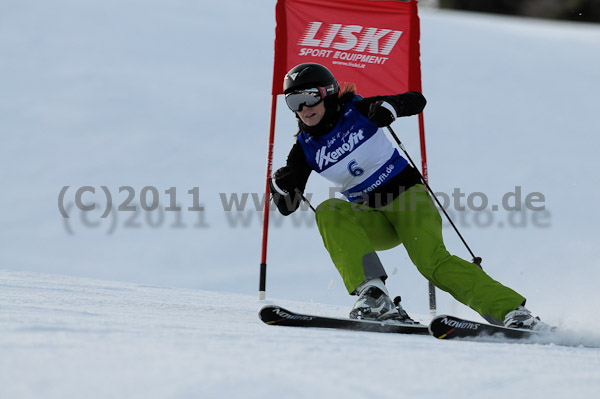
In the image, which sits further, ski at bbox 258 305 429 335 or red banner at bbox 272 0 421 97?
red banner at bbox 272 0 421 97

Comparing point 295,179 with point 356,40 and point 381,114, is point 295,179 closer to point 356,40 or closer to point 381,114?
point 381,114

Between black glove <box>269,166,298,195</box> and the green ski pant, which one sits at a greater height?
black glove <box>269,166,298,195</box>

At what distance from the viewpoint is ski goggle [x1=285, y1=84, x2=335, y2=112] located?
2881 mm

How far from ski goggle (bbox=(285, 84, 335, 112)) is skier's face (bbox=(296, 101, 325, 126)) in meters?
0.02

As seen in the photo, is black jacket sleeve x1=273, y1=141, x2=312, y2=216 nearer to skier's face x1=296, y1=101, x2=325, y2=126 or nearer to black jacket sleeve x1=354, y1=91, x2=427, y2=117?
skier's face x1=296, y1=101, x2=325, y2=126

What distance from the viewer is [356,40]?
4.47 metres

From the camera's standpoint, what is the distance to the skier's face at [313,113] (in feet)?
9.52

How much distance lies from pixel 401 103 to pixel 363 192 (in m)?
0.41

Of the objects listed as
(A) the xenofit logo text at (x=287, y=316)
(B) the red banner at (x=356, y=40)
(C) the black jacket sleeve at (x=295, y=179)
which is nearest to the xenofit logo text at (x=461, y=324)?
(A) the xenofit logo text at (x=287, y=316)

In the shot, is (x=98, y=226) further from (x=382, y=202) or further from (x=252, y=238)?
(x=382, y=202)

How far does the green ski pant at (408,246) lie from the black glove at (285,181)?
0.61 feet

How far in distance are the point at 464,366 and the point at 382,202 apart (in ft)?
4.53

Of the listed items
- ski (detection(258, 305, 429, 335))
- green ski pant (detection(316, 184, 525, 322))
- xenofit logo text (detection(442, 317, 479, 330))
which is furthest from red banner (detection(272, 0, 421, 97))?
xenofit logo text (detection(442, 317, 479, 330))

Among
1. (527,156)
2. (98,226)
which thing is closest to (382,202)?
(98,226)
